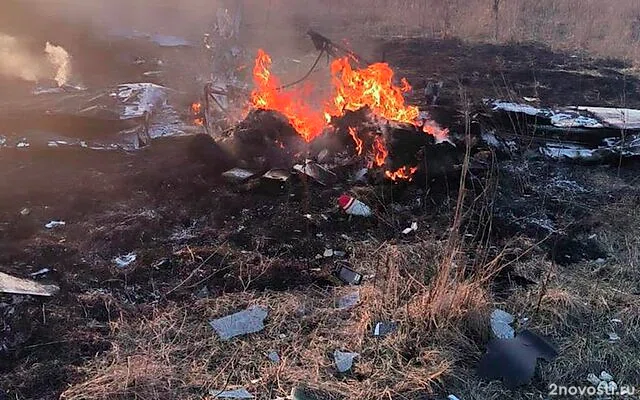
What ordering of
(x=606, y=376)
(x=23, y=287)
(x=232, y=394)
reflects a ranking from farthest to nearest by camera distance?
(x=23, y=287), (x=606, y=376), (x=232, y=394)

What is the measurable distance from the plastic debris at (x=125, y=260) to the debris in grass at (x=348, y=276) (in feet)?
6.12

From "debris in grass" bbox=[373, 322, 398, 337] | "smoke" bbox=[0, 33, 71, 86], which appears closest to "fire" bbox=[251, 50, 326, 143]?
"debris in grass" bbox=[373, 322, 398, 337]

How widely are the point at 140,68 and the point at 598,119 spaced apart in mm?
8929

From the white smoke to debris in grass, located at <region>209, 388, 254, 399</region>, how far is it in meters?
8.81

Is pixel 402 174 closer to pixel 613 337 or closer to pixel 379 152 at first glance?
pixel 379 152

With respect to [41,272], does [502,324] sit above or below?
below

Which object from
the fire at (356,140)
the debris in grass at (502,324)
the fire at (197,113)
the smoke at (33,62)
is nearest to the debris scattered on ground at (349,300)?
the debris in grass at (502,324)

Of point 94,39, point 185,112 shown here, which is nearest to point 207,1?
point 94,39

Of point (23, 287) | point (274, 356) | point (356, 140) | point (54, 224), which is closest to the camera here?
point (274, 356)

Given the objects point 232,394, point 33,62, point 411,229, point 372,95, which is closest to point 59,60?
point 33,62

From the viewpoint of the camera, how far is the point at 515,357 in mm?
3539

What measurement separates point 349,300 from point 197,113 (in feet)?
17.6

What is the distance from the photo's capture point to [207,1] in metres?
16.2

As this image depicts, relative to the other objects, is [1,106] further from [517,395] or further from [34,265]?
[517,395]
